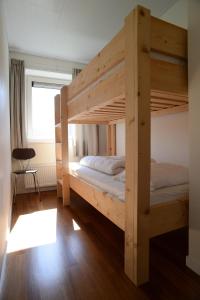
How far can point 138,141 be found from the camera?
3.67 feet

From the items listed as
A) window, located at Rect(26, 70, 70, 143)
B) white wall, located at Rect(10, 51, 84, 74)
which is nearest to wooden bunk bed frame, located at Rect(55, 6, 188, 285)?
white wall, located at Rect(10, 51, 84, 74)

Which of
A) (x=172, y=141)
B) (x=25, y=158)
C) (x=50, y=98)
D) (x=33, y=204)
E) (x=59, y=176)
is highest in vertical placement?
(x=50, y=98)

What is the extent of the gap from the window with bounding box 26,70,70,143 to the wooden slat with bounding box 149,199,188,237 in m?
2.80

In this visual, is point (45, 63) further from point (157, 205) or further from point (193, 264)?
point (193, 264)

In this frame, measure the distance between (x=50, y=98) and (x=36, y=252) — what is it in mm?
2903

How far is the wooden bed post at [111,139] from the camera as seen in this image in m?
3.52

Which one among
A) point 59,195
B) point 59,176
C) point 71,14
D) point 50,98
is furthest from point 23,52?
point 59,195

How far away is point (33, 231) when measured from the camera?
Result: 195 centimetres

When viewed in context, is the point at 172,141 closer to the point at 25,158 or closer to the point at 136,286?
the point at 136,286

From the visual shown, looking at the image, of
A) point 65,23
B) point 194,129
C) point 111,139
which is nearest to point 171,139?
point 194,129

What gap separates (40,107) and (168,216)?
3.17m

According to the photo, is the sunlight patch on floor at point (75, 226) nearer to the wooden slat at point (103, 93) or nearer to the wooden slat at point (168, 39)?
the wooden slat at point (103, 93)

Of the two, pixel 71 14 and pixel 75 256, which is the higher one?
pixel 71 14

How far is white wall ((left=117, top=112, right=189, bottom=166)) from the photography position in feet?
6.83
